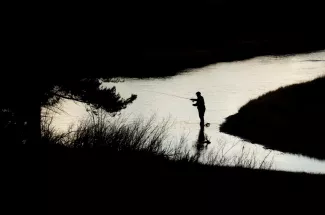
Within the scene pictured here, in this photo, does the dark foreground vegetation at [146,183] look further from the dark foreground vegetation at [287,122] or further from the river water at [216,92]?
the dark foreground vegetation at [287,122]

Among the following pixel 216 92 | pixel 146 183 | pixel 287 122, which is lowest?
pixel 146 183

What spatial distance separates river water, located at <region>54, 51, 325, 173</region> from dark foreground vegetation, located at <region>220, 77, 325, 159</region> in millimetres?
1474

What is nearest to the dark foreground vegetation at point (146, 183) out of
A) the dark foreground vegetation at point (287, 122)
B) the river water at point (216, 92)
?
the river water at point (216, 92)

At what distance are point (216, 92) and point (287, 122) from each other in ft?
106

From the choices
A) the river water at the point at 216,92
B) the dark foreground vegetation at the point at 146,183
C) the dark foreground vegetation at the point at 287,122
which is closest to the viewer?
the dark foreground vegetation at the point at 146,183

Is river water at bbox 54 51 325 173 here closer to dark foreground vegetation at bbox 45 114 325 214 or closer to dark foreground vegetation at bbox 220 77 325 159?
dark foreground vegetation at bbox 220 77 325 159

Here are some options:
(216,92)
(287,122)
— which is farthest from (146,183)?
(216,92)

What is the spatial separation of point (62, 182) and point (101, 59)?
3691 millimetres

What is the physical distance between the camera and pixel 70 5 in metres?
10.8

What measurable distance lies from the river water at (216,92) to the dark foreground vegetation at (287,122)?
A: 147 centimetres

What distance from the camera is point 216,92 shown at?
68.7 metres

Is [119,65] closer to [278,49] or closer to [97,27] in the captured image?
[97,27]

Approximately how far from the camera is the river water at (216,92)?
30.4 m

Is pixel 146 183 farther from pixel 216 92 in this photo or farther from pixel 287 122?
pixel 216 92
